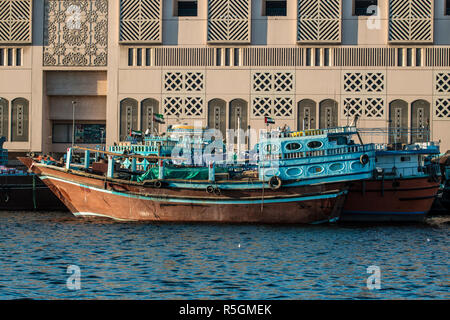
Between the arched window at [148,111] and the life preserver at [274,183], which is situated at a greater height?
the arched window at [148,111]

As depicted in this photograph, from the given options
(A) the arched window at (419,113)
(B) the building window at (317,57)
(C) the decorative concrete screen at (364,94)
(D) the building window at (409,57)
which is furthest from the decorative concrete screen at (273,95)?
(A) the arched window at (419,113)

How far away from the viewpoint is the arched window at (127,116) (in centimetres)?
8169

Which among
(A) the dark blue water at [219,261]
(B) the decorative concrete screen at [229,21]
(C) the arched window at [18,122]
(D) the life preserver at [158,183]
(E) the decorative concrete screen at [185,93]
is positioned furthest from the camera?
Answer: (C) the arched window at [18,122]

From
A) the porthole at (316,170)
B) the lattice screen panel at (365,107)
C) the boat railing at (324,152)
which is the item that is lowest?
the porthole at (316,170)

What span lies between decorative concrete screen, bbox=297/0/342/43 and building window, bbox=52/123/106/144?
971 inches

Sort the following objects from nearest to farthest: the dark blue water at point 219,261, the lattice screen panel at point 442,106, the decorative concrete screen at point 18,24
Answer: the dark blue water at point 219,261
the lattice screen panel at point 442,106
the decorative concrete screen at point 18,24

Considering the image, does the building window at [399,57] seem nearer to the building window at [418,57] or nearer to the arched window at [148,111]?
the building window at [418,57]

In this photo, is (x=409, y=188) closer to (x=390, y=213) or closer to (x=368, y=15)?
(x=390, y=213)

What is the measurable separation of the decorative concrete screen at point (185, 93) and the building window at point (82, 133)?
1001 centimetres

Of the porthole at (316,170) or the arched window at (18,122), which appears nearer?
the porthole at (316,170)

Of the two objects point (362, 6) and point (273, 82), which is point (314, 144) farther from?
point (362, 6)

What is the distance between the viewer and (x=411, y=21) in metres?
79.1

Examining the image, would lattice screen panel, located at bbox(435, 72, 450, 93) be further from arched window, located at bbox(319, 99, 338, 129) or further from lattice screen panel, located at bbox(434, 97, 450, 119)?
arched window, located at bbox(319, 99, 338, 129)
